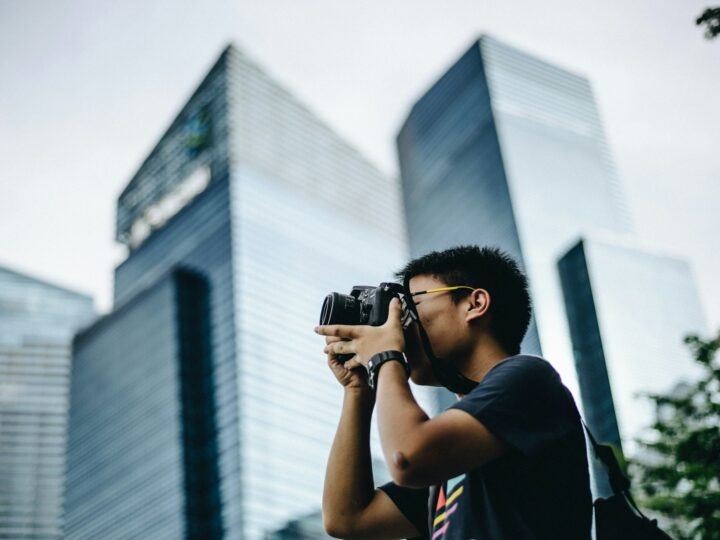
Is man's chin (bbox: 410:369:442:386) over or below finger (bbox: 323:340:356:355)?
below

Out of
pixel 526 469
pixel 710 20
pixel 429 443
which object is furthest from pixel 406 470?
pixel 710 20

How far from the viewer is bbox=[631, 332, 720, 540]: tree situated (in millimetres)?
8641

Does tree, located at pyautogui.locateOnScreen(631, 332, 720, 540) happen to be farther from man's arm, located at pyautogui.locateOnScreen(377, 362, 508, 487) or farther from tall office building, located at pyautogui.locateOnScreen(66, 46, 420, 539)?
tall office building, located at pyautogui.locateOnScreen(66, 46, 420, 539)

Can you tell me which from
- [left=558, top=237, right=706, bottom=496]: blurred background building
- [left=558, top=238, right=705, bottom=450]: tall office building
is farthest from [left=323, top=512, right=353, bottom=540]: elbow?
[left=558, top=237, right=706, bottom=496]: blurred background building

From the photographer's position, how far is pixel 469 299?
2205 mm

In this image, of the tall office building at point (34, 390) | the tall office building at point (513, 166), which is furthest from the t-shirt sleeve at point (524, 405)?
the tall office building at point (34, 390)

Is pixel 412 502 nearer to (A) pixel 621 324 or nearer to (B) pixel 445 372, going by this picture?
(B) pixel 445 372

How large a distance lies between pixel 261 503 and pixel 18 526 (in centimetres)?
6329

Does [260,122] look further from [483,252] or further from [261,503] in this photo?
[483,252]

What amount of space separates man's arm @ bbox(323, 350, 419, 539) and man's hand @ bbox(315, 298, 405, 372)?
0.09m

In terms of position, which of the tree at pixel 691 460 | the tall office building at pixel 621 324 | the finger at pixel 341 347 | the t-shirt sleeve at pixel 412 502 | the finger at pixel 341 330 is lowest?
the t-shirt sleeve at pixel 412 502

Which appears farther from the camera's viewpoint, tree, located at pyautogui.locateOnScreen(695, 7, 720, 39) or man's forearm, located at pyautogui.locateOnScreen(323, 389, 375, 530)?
tree, located at pyautogui.locateOnScreen(695, 7, 720, 39)

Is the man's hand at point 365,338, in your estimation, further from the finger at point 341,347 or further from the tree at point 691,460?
the tree at point 691,460

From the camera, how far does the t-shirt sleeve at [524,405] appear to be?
182cm
